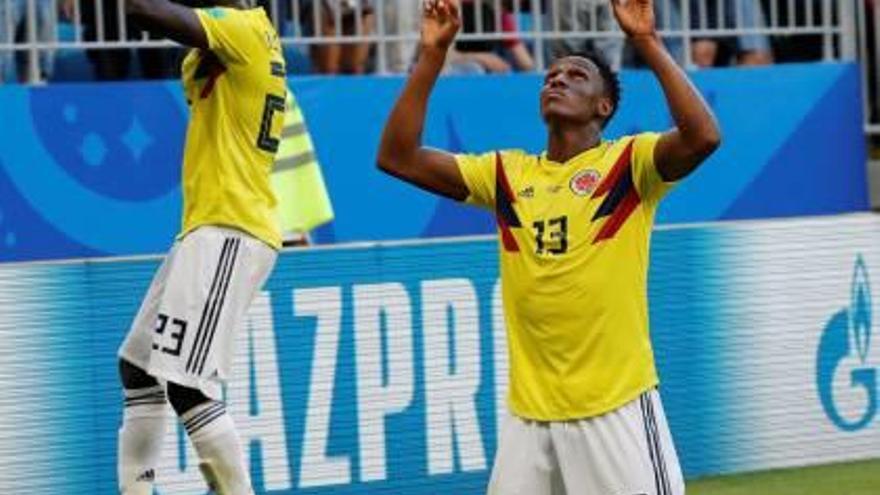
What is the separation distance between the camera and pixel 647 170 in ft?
22.0

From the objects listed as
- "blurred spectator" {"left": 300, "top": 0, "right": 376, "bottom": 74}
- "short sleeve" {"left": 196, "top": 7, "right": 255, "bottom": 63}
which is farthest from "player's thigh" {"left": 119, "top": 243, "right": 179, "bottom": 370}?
"blurred spectator" {"left": 300, "top": 0, "right": 376, "bottom": 74}

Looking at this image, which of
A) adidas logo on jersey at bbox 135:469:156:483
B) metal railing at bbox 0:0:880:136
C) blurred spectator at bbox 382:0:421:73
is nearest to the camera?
adidas logo on jersey at bbox 135:469:156:483

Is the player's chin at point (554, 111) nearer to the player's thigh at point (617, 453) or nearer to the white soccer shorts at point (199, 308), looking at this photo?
the player's thigh at point (617, 453)

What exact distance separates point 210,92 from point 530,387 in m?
2.42

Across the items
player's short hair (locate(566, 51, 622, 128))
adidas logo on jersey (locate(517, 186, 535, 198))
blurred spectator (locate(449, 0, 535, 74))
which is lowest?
adidas logo on jersey (locate(517, 186, 535, 198))

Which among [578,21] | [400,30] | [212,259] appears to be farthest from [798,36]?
[212,259]

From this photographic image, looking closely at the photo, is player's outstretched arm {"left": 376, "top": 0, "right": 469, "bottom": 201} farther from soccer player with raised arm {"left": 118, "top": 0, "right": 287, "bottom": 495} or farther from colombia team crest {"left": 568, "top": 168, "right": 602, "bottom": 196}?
soccer player with raised arm {"left": 118, "top": 0, "right": 287, "bottom": 495}

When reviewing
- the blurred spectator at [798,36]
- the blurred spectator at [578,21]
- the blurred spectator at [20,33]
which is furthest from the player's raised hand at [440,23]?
the blurred spectator at [798,36]

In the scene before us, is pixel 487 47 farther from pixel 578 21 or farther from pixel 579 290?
pixel 579 290

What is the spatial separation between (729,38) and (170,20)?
23.0 ft

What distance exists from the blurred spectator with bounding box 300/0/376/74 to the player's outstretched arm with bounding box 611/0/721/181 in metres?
6.98

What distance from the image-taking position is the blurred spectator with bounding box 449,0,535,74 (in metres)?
13.9

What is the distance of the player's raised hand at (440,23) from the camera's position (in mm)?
6633

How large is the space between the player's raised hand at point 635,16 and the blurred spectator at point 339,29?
7.11 metres
